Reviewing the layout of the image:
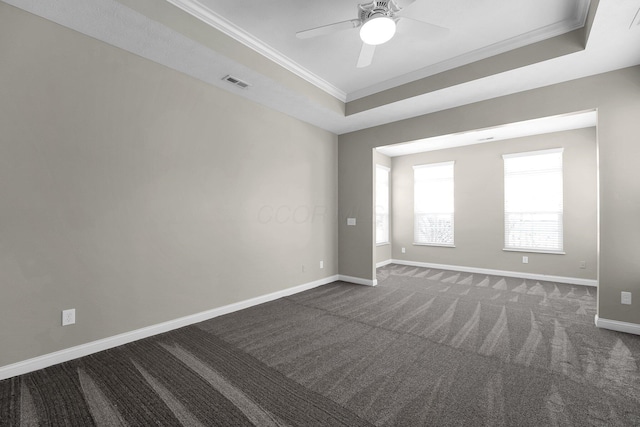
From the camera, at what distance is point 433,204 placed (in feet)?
21.8

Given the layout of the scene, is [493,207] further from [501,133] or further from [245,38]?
[245,38]

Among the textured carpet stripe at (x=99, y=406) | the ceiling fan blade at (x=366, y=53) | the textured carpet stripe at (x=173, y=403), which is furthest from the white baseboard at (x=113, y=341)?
the ceiling fan blade at (x=366, y=53)

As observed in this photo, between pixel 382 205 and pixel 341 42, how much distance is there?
4.44 meters

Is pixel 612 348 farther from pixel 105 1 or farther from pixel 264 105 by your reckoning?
pixel 105 1

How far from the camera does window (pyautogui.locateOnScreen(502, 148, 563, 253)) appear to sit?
5.25m

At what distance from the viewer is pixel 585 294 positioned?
4402 millimetres

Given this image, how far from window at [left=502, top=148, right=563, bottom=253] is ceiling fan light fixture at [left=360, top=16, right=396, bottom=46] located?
4684 millimetres

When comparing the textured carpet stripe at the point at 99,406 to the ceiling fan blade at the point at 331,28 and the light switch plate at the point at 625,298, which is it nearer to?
the ceiling fan blade at the point at 331,28

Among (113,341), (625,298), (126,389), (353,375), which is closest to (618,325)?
(625,298)

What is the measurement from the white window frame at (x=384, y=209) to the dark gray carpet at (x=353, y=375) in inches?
135

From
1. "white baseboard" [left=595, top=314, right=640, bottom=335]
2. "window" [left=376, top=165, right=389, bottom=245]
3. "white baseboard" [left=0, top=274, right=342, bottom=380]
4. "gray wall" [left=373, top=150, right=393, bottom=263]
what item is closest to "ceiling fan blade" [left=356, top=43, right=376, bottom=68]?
"white baseboard" [left=0, top=274, right=342, bottom=380]

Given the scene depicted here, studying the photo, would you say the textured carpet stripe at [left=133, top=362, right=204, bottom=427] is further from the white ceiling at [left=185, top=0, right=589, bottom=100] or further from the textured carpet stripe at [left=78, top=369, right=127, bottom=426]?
the white ceiling at [left=185, top=0, right=589, bottom=100]

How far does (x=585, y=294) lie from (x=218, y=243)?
5.62 metres

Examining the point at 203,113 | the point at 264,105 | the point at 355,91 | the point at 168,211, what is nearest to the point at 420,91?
the point at 355,91
